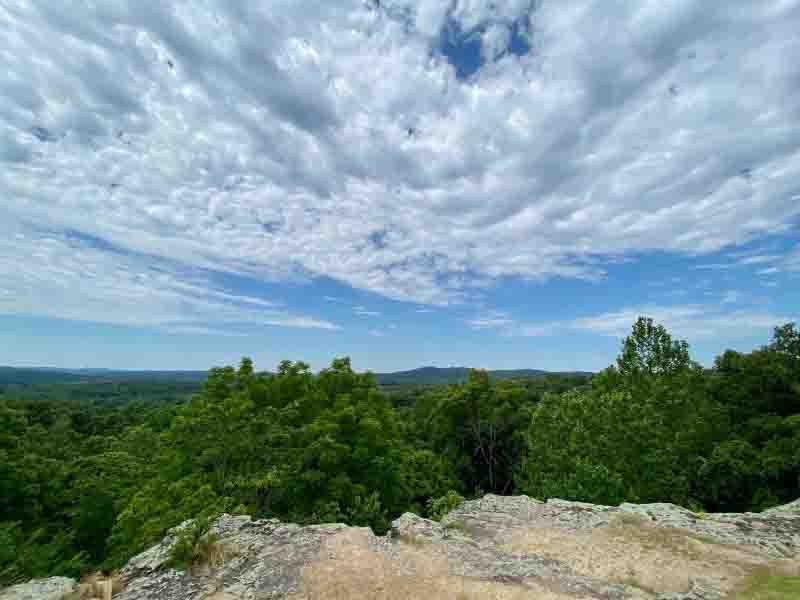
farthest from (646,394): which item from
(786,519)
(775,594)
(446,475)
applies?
(775,594)

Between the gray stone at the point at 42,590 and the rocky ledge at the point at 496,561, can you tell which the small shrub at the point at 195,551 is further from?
the gray stone at the point at 42,590

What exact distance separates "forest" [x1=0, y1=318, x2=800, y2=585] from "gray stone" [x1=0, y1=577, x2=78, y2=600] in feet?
5.82

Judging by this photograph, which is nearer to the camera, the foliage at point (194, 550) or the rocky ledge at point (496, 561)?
the rocky ledge at point (496, 561)

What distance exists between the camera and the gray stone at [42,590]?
6691 mm

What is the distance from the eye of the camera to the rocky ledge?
6.82m

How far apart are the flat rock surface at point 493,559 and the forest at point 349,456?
2.29 m

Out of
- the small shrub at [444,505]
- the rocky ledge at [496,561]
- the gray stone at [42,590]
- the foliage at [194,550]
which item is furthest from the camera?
the small shrub at [444,505]

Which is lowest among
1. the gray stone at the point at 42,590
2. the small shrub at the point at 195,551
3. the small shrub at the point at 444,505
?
the small shrub at the point at 444,505

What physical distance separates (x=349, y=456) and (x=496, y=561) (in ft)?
28.9

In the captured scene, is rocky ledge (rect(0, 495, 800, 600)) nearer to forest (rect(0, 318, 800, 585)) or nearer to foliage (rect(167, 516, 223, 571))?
foliage (rect(167, 516, 223, 571))

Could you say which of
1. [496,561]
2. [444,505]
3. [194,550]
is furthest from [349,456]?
[496,561]

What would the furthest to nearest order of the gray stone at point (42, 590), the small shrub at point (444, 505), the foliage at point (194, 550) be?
the small shrub at point (444, 505), the foliage at point (194, 550), the gray stone at point (42, 590)

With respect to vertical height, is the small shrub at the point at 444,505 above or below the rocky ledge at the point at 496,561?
below

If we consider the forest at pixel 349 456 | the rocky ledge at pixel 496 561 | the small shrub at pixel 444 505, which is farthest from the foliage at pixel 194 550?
the small shrub at pixel 444 505
